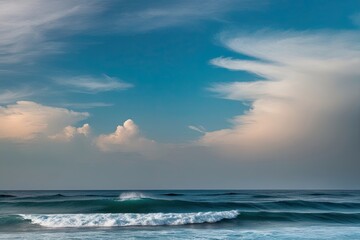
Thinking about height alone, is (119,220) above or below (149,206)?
below

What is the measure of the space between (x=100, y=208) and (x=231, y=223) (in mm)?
11201

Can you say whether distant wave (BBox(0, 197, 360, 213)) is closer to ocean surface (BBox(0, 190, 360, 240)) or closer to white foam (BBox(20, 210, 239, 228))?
ocean surface (BBox(0, 190, 360, 240))

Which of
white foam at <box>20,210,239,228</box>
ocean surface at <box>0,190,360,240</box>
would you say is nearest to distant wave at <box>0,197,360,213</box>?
ocean surface at <box>0,190,360,240</box>

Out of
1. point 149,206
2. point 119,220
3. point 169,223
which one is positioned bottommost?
point 169,223

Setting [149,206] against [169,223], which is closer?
[169,223]

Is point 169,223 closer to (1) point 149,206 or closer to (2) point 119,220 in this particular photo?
(2) point 119,220

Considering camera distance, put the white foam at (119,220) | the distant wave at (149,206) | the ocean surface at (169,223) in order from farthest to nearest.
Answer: the distant wave at (149,206) < the white foam at (119,220) < the ocean surface at (169,223)

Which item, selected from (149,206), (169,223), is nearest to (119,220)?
(169,223)

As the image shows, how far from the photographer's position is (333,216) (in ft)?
87.0

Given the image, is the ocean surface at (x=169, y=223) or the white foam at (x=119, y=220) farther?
the white foam at (x=119, y=220)

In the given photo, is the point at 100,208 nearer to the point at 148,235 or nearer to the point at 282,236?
the point at 148,235

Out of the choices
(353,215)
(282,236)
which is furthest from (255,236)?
(353,215)

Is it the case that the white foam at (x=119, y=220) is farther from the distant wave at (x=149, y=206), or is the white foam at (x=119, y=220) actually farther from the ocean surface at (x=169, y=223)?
the distant wave at (x=149, y=206)

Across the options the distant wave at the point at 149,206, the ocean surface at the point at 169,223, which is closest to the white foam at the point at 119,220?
the ocean surface at the point at 169,223
